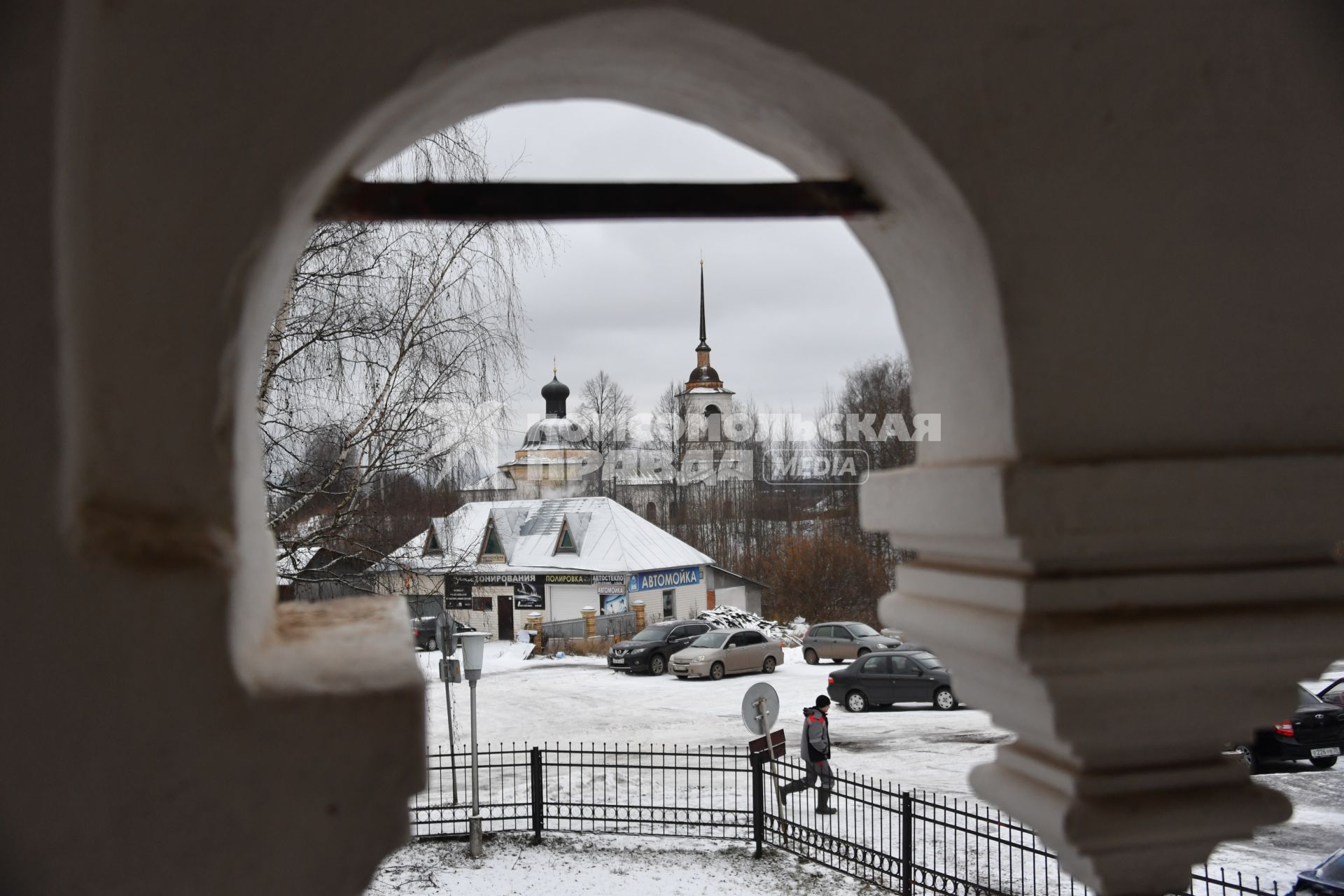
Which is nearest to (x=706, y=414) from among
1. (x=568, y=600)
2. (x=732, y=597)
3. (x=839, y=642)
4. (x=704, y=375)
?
(x=704, y=375)

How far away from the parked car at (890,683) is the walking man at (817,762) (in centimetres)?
644

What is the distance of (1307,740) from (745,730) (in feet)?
24.5

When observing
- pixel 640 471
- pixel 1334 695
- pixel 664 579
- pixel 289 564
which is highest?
pixel 640 471

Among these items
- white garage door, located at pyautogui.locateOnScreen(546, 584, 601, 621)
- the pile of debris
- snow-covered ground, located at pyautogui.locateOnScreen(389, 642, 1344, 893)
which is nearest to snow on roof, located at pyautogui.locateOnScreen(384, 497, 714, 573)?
white garage door, located at pyautogui.locateOnScreen(546, 584, 601, 621)

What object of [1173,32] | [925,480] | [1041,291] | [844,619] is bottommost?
[844,619]

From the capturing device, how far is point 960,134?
4.83 ft

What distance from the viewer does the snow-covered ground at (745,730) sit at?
10398 mm

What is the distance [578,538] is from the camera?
3316cm

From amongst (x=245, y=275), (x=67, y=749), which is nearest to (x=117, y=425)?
→ (x=245, y=275)

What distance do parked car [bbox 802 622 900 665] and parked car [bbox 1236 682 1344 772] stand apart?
1090 cm

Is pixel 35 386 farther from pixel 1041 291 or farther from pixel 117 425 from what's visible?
pixel 1041 291

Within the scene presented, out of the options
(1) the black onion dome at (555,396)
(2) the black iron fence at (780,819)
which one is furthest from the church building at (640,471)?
(2) the black iron fence at (780,819)

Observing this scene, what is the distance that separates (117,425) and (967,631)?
1276 mm

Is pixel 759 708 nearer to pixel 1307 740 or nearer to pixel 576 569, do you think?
pixel 1307 740
